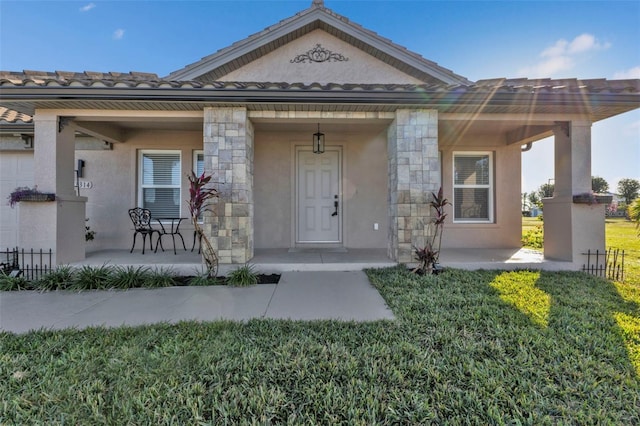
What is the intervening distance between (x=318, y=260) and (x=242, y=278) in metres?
1.58

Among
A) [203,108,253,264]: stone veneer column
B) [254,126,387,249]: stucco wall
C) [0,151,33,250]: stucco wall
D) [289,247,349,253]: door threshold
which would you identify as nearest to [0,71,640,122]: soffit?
[203,108,253,264]: stone veneer column

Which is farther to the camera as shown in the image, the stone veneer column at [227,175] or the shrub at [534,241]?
the shrub at [534,241]

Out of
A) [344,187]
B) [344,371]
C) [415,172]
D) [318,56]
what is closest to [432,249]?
[415,172]

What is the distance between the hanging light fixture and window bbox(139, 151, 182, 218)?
343 centimetres

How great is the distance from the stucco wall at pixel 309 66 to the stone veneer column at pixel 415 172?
9.14 ft

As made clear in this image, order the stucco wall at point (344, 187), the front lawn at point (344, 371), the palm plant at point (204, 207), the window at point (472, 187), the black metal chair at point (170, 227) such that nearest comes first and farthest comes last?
1. the front lawn at point (344, 371)
2. the palm plant at point (204, 207)
3. the black metal chair at point (170, 227)
4. the stucco wall at point (344, 187)
5. the window at point (472, 187)

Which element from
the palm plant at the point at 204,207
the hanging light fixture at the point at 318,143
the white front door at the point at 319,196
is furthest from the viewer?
the white front door at the point at 319,196

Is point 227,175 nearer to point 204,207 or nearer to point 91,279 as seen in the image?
point 204,207

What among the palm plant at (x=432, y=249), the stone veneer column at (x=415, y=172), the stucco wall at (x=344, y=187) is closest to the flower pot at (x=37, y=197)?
the stucco wall at (x=344, y=187)

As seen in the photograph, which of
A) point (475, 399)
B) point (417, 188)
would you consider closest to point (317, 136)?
point (417, 188)

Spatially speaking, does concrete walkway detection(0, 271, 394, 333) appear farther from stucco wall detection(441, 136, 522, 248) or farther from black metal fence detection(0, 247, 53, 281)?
stucco wall detection(441, 136, 522, 248)

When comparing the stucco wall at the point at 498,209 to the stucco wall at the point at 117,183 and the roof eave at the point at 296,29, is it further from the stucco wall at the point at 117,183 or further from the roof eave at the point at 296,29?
the stucco wall at the point at 117,183

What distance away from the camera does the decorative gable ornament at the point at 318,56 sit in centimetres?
708

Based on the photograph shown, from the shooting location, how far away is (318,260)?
546cm
